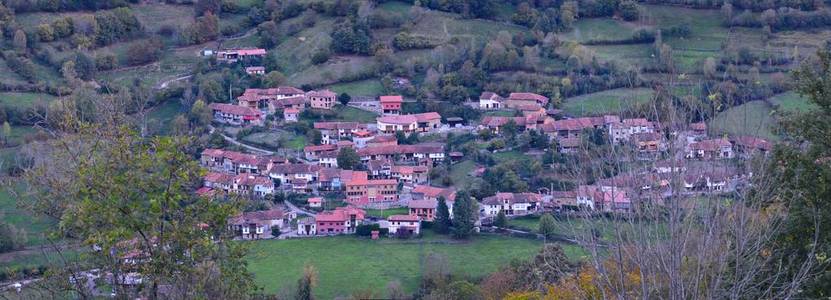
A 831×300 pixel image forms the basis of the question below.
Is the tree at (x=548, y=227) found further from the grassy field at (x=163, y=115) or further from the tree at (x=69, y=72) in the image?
the tree at (x=69, y=72)

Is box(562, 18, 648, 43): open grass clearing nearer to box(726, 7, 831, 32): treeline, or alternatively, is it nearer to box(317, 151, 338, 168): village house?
box(726, 7, 831, 32): treeline

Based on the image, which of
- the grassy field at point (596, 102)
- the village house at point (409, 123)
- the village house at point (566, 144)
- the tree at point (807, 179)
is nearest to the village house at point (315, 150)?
the village house at point (409, 123)

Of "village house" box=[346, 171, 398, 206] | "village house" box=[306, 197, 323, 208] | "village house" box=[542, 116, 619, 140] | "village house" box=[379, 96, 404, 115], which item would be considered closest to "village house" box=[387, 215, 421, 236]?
"village house" box=[346, 171, 398, 206]

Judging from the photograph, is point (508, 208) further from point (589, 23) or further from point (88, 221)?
point (88, 221)

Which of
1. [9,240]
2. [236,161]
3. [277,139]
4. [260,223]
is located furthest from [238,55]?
[9,240]

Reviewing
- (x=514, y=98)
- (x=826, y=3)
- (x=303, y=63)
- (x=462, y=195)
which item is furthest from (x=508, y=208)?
(x=826, y=3)

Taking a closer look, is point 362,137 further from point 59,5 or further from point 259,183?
point 59,5
